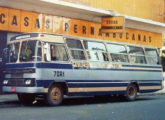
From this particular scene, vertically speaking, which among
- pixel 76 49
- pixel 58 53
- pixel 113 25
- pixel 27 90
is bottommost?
pixel 27 90

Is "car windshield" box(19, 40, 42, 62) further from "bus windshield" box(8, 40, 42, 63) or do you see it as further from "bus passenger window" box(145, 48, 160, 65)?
"bus passenger window" box(145, 48, 160, 65)

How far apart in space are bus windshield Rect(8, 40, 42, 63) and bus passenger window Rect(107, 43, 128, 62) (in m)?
4.49

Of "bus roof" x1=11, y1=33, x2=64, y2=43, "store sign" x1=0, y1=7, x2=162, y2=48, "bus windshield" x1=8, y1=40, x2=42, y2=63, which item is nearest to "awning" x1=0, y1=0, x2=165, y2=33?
"store sign" x1=0, y1=7, x2=162, y2=48

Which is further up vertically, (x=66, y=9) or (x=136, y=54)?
(x=66, y=9)

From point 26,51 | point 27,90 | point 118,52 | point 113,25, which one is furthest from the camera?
point 113,25

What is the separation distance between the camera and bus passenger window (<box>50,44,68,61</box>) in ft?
51.0

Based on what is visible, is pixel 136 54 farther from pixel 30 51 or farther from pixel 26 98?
pixel 30 51

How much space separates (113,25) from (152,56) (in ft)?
12.2

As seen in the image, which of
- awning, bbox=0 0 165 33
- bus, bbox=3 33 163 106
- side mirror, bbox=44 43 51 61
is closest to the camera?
bus, bbox=3 33 163 106

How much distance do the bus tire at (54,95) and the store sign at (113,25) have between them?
29.2 ft

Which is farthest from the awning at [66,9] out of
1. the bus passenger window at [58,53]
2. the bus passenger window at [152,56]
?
the bus passenger window at [58,53]

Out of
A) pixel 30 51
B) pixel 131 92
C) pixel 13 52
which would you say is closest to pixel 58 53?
pixel 30 51

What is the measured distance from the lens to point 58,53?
51.9ft

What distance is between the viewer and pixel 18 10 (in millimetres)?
20891
